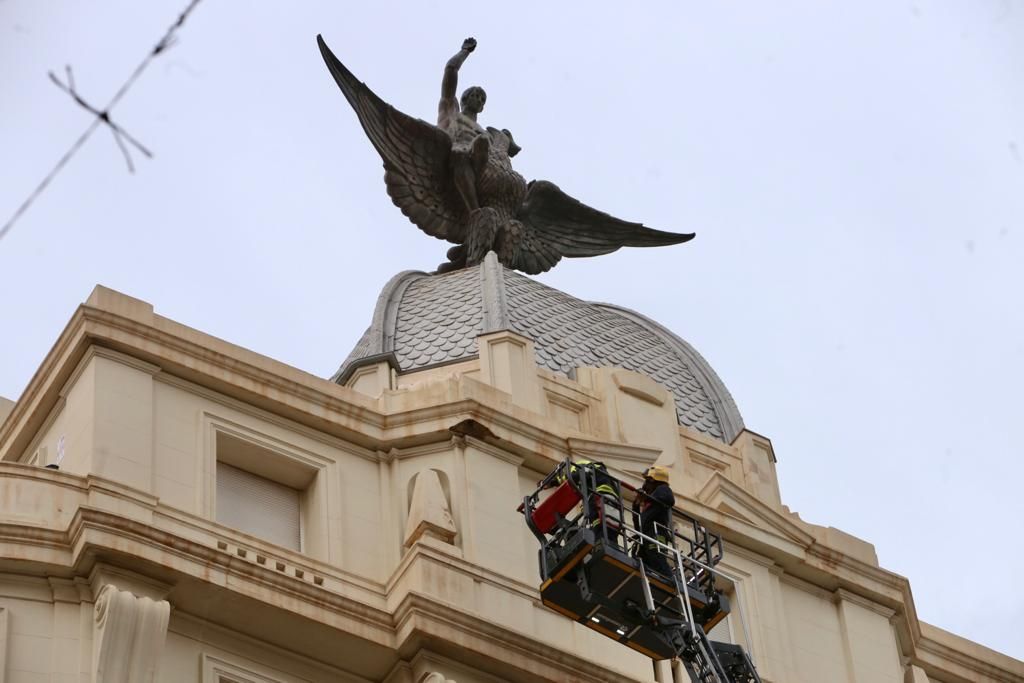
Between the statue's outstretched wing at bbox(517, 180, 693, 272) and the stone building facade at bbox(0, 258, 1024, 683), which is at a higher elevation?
the statue's outstretched wing at bbox(517, 180, 693, 272)

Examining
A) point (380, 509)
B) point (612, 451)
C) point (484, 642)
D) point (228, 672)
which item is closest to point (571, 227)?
point (612, 451)

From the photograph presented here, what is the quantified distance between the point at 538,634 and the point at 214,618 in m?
5.01

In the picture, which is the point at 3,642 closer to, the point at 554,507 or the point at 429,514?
the point at 429,514

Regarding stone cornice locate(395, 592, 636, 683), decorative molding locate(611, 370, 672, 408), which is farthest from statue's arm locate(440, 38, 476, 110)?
stone cornice locate(395, 592, 636, 683)

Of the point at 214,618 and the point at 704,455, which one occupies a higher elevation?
the point at 704,455

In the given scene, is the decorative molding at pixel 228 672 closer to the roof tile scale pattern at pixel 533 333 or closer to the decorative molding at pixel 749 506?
the roof tile scale pattern at pixel 533 333

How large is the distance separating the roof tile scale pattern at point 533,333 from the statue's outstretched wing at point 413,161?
1.29 m

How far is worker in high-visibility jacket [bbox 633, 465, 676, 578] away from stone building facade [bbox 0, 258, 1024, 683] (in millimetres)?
4406

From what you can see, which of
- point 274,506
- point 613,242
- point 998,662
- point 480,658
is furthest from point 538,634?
point 613,242

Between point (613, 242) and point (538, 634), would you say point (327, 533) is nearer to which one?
point (538, 634)

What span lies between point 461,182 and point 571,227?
3018mm

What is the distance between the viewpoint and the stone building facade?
33.8 m

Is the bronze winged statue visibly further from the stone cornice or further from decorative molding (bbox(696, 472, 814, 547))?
the stone cornice

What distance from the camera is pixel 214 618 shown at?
3441cm
